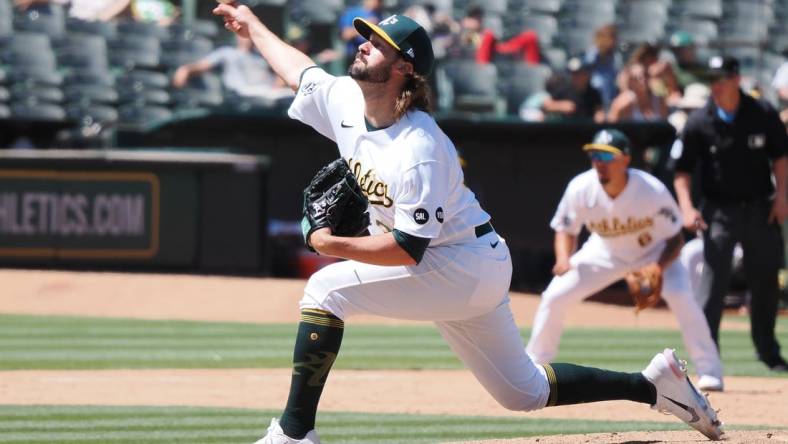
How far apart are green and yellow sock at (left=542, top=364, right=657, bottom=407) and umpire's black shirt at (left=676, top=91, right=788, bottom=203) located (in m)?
3.75

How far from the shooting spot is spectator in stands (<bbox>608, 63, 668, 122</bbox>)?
14.9m

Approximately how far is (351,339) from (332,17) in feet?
23.1

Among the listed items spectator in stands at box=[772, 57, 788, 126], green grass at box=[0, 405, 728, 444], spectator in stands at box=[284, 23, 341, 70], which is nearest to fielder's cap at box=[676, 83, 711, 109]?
spectator in stands at box=[772, 57, 788, 126]

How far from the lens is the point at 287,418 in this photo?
5051mm

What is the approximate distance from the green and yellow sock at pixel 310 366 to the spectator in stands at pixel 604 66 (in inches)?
440

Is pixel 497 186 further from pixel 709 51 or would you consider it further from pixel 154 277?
pixel 709 51

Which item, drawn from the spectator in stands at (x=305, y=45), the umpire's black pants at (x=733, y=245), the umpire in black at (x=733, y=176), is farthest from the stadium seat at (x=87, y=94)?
the umpire's black pants at (x=733, y=245)

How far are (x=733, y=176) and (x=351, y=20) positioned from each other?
761cm

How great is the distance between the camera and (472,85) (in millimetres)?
16656

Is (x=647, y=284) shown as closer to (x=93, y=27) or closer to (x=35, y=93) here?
(x=35, y=93)

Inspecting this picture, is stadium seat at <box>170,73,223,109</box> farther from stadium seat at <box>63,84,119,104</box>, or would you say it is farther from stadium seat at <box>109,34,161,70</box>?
stadium seat at <box>63,84,119,104</box>

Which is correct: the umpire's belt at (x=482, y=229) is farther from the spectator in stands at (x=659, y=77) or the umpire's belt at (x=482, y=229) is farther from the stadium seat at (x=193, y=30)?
the stadium seat at (x=193, y=30)

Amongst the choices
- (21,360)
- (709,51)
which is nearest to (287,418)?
(21,360)

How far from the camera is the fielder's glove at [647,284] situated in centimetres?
862
